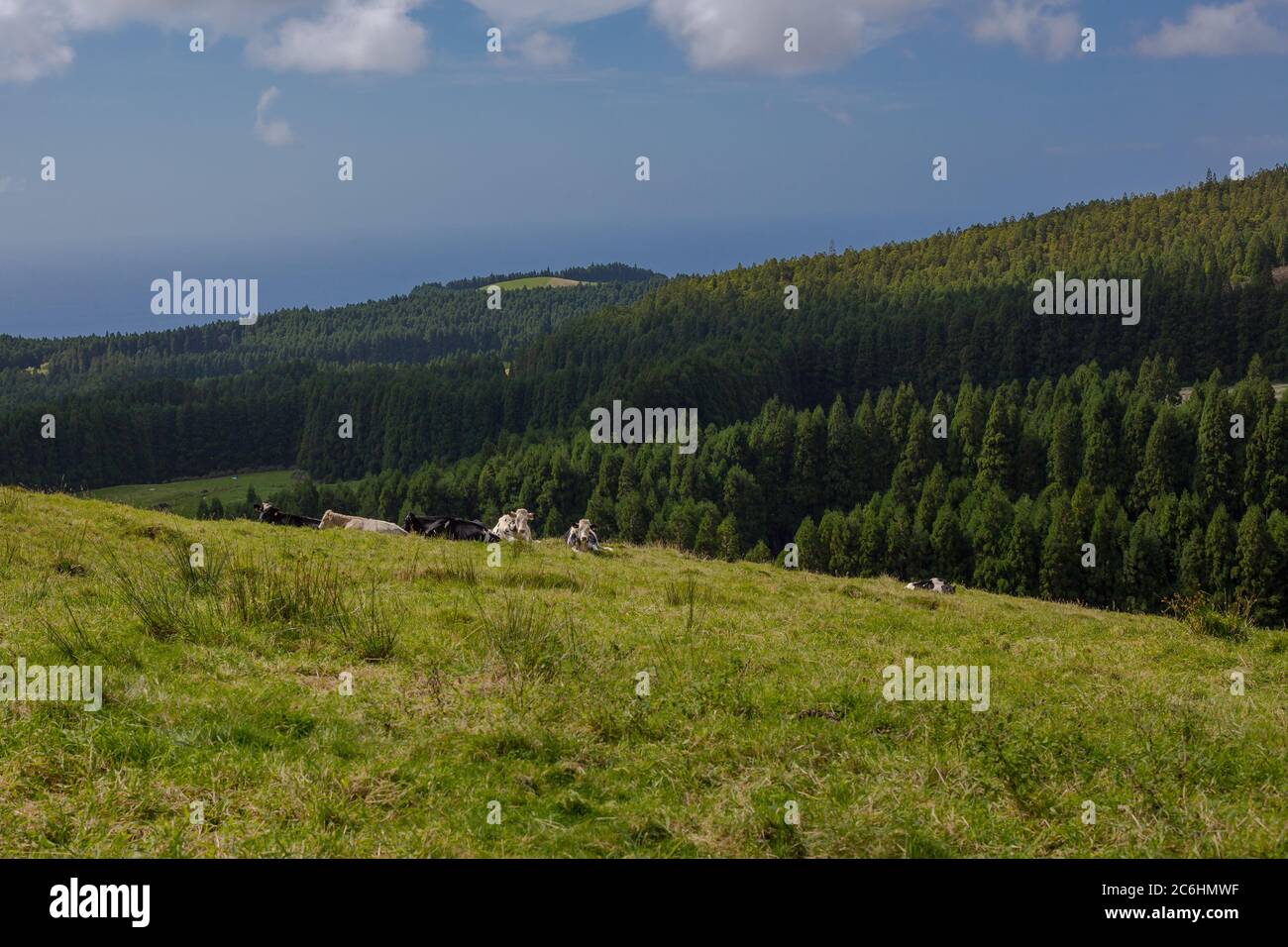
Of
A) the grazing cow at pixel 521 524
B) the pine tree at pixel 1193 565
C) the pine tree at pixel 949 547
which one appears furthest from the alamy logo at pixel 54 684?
the pine tree at pixel 949 547

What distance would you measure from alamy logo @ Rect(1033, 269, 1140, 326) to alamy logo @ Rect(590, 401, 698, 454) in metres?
61.7

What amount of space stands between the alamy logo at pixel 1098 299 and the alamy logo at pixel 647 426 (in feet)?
203

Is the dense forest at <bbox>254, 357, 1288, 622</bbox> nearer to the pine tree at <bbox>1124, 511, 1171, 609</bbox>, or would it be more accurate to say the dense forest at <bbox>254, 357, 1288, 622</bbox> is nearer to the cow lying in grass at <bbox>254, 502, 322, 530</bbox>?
the pine tree at <bbox>1124, 511, 1171, 609</bbox>

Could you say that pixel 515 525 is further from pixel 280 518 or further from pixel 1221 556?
pixel 1221 556

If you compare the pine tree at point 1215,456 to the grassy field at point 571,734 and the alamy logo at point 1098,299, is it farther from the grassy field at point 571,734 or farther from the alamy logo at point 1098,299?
the grassy field at point 571,734

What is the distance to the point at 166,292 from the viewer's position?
29.5 m

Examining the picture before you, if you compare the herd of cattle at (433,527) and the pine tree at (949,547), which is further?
the pine tree at (949,547)

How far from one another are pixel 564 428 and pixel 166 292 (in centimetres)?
12588

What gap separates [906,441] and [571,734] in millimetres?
115389

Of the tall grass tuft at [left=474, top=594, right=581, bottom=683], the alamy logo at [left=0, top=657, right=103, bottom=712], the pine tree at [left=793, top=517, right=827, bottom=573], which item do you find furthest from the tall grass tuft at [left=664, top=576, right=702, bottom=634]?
the pine tree at [left=793, top=517, right=827, bottom=573]

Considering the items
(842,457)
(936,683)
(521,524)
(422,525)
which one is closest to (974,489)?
(842,457)

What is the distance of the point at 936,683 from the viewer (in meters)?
11.1
